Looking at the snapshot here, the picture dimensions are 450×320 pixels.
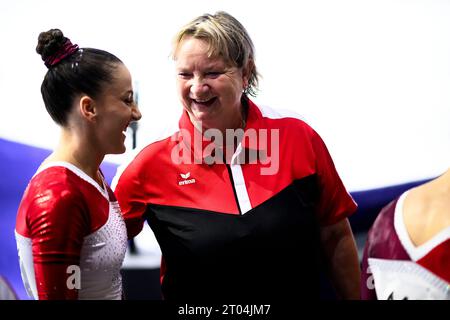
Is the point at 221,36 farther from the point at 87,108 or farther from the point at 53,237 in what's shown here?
the point at 53,237

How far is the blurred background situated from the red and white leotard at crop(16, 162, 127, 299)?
0.53 m

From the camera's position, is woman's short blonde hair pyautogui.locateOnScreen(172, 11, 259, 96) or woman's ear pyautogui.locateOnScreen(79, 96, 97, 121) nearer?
woman's ear pyautogui.locateOnScreen(79, 96, 97, 121)

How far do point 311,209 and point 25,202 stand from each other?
60 cm

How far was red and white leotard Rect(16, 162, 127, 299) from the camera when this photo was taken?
1.13 meters

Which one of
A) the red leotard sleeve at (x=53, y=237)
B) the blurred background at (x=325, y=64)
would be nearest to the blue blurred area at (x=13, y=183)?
the blurred background at (x=325, y=64)

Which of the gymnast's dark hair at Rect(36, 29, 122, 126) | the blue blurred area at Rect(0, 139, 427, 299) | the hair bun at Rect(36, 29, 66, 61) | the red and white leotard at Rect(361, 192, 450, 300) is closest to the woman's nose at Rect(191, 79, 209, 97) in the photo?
the gymnast's dark hair at Rect(36, 29, 122, 126)

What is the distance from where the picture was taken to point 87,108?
1.27 meters

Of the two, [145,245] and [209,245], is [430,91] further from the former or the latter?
[145,245]

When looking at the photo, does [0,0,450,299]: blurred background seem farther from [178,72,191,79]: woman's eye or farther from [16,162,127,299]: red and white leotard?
[16,162,127,299]: red and white leotard

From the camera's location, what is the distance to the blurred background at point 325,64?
173 cm

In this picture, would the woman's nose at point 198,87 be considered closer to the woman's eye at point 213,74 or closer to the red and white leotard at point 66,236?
the woman's eye at point 213,74

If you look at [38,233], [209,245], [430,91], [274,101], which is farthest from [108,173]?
[430,91]

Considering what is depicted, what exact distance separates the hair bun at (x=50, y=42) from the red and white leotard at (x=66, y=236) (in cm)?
22

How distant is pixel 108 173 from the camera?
1.91 meters
